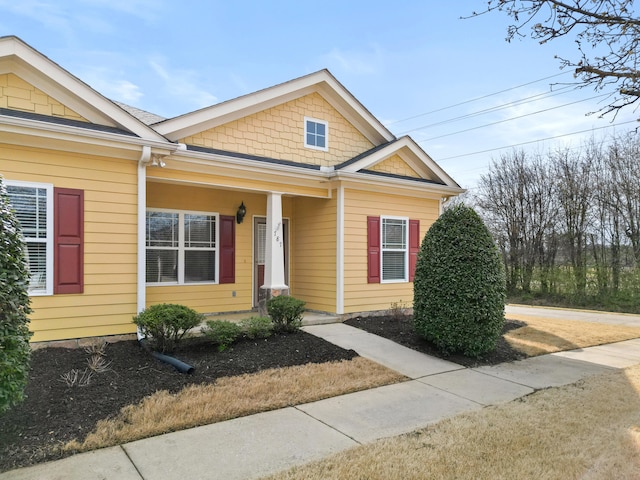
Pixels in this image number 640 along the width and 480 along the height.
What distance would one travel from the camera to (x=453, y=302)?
6.81 metres

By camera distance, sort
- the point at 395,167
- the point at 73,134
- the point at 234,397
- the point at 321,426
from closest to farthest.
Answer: the point at 321,426 → the point at 234,397 → the point at 73,134 → the point at 395,167

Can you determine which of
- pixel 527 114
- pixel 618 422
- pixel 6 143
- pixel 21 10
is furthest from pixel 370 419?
pixel 527 114

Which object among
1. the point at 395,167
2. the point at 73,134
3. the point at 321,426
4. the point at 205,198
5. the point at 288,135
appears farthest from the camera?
the point at 395,167

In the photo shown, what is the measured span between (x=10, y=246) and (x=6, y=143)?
10.3 feet

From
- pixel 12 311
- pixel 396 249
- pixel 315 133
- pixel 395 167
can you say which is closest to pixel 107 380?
pixel 12 311

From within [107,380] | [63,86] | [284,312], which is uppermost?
[63,86]

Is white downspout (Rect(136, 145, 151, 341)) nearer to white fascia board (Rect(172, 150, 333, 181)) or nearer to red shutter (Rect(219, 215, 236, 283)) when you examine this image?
white fascia board (Rect(172, 150, 333, 181))

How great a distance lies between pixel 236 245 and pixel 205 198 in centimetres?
124

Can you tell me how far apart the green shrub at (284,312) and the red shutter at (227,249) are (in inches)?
78.0

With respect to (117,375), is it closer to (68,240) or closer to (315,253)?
(68,240)

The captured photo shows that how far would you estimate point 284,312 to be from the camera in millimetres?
7312

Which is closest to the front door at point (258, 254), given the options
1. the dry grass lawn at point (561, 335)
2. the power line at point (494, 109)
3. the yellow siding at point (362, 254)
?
the yellow siding at point (362, 254)

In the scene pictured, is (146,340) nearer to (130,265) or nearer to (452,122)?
(130,265)

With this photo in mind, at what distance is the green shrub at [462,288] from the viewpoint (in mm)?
6695
